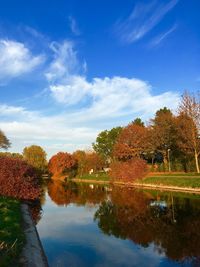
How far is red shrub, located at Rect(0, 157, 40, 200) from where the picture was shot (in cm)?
3005

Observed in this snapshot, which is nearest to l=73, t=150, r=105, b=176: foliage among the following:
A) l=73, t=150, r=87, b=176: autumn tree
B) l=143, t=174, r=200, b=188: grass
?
l=73, t=150, r=87, b=176: autumn tree

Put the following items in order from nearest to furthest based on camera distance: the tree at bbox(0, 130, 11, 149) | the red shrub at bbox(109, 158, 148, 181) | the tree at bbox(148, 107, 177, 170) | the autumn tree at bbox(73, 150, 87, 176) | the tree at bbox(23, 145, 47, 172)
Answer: the red shrub at bbox(109, 158, 148, 181) → the tree at bbox(148, 107, 177, 170) → the tree at bbox(0, 130, 11, 149) → the autumn tree at bbox(73, 150, 87, 176) → the tree at bbox(23, 145, 47, 172)

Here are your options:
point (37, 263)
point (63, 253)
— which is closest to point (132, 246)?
point (63, 253)

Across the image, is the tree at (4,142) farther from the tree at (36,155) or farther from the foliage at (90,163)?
the tree at (36,155)

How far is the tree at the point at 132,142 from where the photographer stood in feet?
209

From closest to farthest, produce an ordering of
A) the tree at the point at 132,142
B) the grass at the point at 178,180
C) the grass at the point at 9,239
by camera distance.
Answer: the grass at the point at 9,239, the grass at the point at 178,180, the tree at the point at 132,142

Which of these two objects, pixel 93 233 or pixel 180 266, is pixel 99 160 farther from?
pixel 180 266

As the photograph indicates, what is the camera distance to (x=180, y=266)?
13.2 meters

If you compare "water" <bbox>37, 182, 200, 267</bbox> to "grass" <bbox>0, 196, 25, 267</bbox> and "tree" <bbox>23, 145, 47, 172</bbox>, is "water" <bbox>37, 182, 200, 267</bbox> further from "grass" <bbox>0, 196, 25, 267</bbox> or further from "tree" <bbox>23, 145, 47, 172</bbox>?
"tree" <bbox>23, 145, 47, 172</bbox>

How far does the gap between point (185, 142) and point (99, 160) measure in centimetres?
4143

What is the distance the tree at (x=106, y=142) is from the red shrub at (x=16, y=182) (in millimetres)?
63923

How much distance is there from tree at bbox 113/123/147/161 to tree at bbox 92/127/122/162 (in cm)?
2634

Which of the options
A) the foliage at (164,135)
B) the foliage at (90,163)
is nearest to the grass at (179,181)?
the foliage at (164,135)

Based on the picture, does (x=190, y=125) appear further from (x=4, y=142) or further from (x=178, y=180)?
(x=4, y=142)
